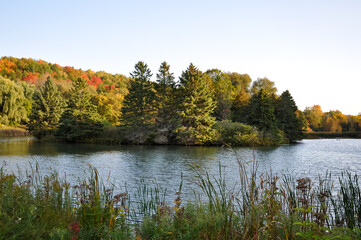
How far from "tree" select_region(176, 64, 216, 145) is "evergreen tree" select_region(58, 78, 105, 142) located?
10714mm

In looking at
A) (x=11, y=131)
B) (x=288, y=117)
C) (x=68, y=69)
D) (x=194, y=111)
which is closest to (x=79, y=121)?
(x=11, y=131)

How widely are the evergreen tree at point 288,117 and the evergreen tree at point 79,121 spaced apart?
23.9 m

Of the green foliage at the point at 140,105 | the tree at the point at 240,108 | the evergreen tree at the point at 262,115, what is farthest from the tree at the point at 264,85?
the green foliage at the point at 140,105

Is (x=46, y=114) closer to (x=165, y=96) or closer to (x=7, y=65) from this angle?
(x=165, y=96)

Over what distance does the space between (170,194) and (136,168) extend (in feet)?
21.4

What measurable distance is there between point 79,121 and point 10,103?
1499 cm

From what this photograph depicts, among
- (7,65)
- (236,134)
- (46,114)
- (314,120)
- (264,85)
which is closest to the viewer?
(236,134)

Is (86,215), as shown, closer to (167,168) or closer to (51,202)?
(51,202)

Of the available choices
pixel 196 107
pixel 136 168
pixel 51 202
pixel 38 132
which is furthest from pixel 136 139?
pixel 51 202

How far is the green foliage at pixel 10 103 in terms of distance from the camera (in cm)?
4272

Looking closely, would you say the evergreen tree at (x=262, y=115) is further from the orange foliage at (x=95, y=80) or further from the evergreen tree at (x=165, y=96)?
the orange foliage at (x=95, y=80)

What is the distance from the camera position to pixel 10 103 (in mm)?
42781

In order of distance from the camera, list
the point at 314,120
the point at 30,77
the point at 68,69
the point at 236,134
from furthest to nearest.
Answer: the point at 68,69
the point at 314,120
the point at 30,77
the point at 236,134

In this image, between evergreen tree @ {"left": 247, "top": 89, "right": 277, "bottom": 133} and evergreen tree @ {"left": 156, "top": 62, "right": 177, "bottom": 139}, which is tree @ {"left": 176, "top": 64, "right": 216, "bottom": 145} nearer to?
evergreen tree @ {"left": 156, "top": 62, "right": 177, "bottom": 139}
